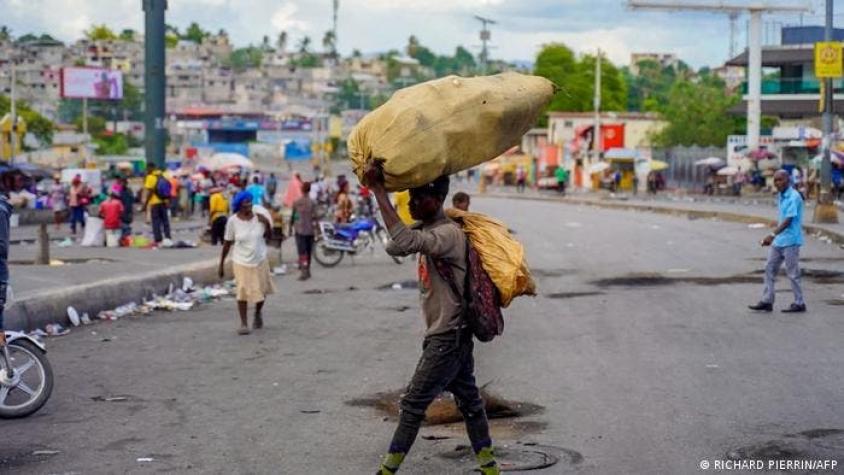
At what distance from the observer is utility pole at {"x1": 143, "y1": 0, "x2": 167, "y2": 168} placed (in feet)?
103

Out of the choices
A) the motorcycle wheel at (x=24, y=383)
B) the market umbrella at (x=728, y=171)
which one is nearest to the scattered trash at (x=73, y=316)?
the motorcycle wheel at (x=24, y=383)

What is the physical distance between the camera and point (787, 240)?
15.5 metres

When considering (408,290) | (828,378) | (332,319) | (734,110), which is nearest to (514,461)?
(828,378)

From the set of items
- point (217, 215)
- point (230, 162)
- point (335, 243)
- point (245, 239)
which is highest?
point (230, 162)

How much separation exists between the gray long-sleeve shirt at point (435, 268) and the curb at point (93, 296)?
8.01 metres

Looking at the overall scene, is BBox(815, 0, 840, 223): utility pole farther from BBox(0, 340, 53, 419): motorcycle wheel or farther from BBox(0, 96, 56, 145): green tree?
BBox(0, 96, 56, 145): green tree

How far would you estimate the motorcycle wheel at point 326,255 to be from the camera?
2502 centimetres

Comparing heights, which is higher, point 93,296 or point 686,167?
point 686,167

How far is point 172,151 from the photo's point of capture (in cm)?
15600

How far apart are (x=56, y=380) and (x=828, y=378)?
262 inches

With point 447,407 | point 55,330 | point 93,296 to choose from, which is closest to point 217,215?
point 93,296

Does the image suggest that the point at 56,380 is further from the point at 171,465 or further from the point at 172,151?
the point at 172,151

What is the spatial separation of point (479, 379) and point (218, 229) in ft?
55.7

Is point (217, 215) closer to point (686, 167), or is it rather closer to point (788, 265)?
point (788, 265)
